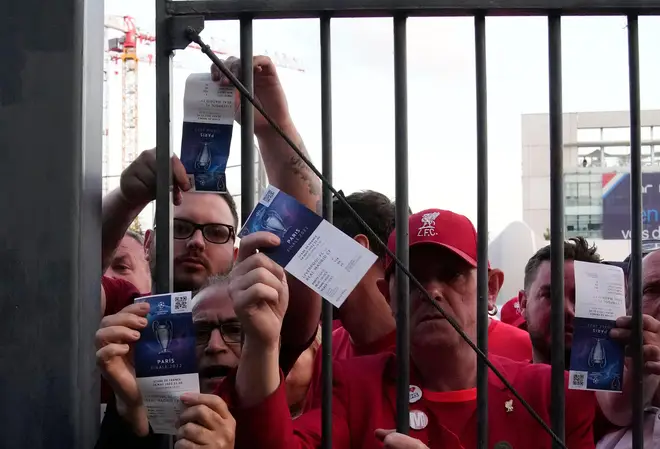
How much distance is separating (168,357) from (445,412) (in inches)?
32.8

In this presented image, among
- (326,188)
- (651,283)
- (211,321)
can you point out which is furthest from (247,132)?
(651,283)

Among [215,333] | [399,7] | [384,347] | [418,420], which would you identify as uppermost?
[399,7]

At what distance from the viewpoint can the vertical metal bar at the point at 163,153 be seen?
1.39 m

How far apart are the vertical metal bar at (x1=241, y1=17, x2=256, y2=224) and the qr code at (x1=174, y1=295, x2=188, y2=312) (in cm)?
19

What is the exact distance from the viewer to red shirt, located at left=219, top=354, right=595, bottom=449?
5.55ft

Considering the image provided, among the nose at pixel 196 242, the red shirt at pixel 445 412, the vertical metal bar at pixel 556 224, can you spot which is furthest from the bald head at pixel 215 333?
the vertical metal bar at pixel 556 224

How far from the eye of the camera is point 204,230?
231 centimetres

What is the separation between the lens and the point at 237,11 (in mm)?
1394

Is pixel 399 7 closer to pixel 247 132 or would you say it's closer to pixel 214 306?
pixel 247 132

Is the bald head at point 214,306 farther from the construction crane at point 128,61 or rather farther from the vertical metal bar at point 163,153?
the construction crane at point 128,61

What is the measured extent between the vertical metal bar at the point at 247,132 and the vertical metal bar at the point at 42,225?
300mm

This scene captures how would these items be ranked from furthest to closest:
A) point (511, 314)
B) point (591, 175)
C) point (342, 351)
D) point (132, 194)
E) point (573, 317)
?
point (591, 175) < point (511, 314) < point (342, 351) < point (573, 317) < point (132, 194)

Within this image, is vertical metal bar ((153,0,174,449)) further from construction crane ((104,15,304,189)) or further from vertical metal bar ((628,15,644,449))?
construction crane ((104,15,304,189))

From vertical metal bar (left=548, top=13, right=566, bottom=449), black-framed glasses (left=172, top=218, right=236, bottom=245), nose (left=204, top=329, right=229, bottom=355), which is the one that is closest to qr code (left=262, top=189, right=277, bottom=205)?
vertical metal bar (left=548, top=13, right=566, bottom=449)
